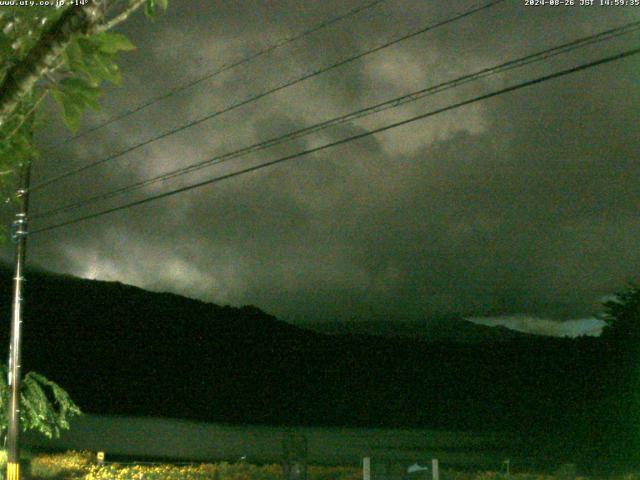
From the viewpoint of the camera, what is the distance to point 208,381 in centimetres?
8188

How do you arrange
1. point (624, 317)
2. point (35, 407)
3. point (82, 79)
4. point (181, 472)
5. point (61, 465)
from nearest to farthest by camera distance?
point (82, 79), point (35, 407), point (181, 472), point (61, 465), point (624, 317)

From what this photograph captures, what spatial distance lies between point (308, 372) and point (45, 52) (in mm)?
71658

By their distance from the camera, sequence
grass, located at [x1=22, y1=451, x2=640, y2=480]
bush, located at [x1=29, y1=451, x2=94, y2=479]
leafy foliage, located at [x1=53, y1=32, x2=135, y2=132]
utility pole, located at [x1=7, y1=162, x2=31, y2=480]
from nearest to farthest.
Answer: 1. leafy foliage, located at [x1=53, y1=32, x2=135, y2=132]
2. grass, located at [x1=22, y1=451, x2=640, y2=480]
3. utility pole, located at [x1=7, y1=162, x2=31, y2=480]
4. bush, located at [x1=29, y1=451, x2=94, y2=479]

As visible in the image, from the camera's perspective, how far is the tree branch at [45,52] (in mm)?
4094

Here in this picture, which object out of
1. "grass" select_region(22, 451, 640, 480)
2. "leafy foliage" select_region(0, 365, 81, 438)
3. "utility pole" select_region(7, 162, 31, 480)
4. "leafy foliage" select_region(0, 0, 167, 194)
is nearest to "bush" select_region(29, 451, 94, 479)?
"grass" select_region(22, 451, 640, 480)

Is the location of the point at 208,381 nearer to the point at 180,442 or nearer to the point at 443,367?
the point at 443,367

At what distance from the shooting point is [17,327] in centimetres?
1761

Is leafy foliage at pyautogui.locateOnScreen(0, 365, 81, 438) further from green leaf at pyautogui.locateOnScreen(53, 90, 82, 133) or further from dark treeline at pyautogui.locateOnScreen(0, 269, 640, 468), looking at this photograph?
green leaf at pyautogui.locateOnScreen(53, 90, 82, 133)

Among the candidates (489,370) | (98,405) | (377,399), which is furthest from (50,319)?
(489,370)

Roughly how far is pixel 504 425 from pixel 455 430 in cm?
303

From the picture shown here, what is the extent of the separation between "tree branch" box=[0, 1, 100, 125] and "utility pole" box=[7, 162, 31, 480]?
518 inches

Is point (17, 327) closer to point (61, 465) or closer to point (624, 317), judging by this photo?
point (61, 465)

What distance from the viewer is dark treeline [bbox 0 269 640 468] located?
34438 mm

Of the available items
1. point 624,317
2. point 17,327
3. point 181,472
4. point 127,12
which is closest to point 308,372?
point 624,317
